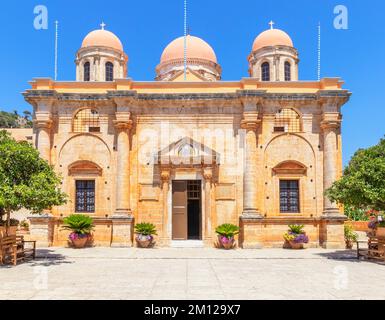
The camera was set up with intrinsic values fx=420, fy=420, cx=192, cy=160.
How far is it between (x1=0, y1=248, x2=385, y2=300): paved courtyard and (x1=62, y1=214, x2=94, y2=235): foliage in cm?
202

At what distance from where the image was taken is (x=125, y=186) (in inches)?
806

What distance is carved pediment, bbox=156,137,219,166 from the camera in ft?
67.8

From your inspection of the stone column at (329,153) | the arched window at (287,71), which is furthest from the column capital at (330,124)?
the arched window at (287,71)

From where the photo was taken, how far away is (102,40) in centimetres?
3394

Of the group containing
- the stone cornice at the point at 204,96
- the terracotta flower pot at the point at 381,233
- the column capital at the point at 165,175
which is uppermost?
the stone cornice at the point at 204,96

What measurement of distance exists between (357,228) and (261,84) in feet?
66.5

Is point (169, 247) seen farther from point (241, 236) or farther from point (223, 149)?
point (223, 149)

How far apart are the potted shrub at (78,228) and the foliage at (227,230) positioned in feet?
20.1

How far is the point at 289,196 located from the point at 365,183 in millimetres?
6432

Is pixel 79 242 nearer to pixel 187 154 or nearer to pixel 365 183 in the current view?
pixel 187 154

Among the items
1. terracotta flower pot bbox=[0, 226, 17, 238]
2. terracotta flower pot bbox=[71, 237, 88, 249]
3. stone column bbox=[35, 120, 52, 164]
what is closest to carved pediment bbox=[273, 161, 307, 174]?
terracotta flower pot bbox=[71, 237, 88, 249]

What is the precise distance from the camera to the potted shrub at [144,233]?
19.8 meters

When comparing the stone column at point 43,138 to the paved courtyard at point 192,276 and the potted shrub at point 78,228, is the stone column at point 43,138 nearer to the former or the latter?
the potted shrub at point 78,228

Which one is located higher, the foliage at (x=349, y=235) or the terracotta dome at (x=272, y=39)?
the terracotta dome at (x=272, y=39)
